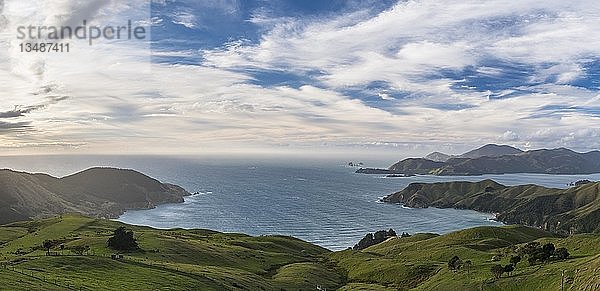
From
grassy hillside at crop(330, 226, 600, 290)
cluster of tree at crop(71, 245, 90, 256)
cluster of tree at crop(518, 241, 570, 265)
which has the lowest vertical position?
grassy hillside at crop(330, 226, 600, 290)

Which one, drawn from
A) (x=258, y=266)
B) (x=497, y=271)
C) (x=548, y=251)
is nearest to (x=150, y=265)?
(x=258, y=266)

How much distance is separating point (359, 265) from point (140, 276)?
78.3 metres

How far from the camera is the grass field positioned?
64.3 m

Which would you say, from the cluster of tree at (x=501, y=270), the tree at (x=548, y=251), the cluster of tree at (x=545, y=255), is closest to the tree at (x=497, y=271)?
the cluster of tree at (x=501, y=270)

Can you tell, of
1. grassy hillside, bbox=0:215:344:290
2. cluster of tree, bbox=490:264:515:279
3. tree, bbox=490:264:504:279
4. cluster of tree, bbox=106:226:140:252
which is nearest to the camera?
grassy hillside, bbox=0:215:344:290

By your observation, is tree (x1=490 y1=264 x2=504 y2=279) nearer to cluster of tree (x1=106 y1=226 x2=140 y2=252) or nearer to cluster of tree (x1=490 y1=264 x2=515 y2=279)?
cluster of tree (x1=490 y1=264 x2=515 y2=279)

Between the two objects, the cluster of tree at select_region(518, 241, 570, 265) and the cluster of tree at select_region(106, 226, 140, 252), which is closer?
the cluster of tree at select_region(518, 241, 570, 265)

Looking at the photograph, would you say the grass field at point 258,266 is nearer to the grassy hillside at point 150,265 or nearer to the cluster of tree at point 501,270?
the grassy hillside at point 150,265

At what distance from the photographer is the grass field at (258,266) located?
64312 mm

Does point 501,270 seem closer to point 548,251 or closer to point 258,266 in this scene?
point 548,251

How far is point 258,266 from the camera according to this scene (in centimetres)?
12125

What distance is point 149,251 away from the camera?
104 metres

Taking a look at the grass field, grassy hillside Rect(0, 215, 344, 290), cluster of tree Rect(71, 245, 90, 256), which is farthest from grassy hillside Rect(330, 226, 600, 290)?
cluster of tree Rect(71, 245, 90, 256)

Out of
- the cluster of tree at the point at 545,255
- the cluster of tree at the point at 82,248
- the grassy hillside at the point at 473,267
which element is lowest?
the grassy hillside at the point at 473,267
